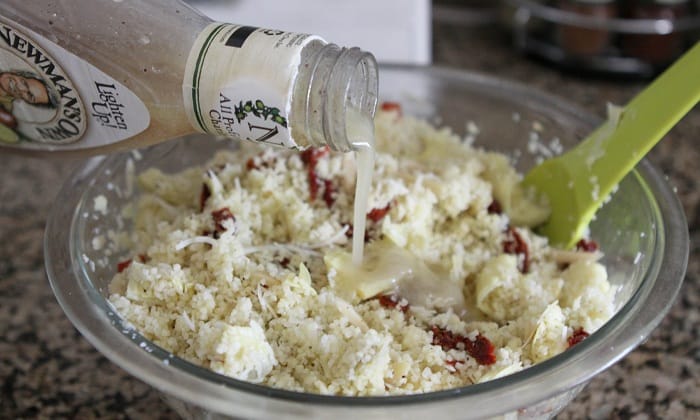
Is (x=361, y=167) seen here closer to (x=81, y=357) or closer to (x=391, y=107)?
(x=391, y=107)

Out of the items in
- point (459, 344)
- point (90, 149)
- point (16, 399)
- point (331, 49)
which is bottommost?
point (16, 399)

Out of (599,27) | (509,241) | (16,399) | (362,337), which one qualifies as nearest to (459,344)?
(362,337)

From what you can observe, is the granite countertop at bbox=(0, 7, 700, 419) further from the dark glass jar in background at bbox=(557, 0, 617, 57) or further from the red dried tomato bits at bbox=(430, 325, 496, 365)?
the dark glass jar in background at bbox=(557, 0, 617, 57)

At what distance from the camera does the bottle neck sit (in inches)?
31.2

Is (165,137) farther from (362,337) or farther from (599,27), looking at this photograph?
(599,27)

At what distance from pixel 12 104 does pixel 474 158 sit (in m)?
0.67

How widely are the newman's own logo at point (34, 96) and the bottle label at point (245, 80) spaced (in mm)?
166

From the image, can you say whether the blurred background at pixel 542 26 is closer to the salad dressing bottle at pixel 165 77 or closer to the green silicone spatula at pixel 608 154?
the green silicone spatula at pixel 608 154

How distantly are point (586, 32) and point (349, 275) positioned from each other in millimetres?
1169

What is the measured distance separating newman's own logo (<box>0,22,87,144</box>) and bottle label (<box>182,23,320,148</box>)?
0.17 metres

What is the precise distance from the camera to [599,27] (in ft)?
5.78

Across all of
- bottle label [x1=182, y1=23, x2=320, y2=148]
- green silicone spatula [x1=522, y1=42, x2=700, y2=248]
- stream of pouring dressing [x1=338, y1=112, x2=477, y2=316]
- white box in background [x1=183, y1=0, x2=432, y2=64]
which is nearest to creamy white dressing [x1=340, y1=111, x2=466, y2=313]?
stream of pouring dressing [x1=338, y1=112, x2=477, y2=316]

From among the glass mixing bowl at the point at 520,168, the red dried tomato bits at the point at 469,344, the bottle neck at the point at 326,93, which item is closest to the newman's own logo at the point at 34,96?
the glass mixing bowl at the point at 520,168

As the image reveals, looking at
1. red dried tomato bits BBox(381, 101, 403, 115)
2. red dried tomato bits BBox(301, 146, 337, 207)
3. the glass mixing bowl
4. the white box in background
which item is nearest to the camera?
the glass mixing bowl
